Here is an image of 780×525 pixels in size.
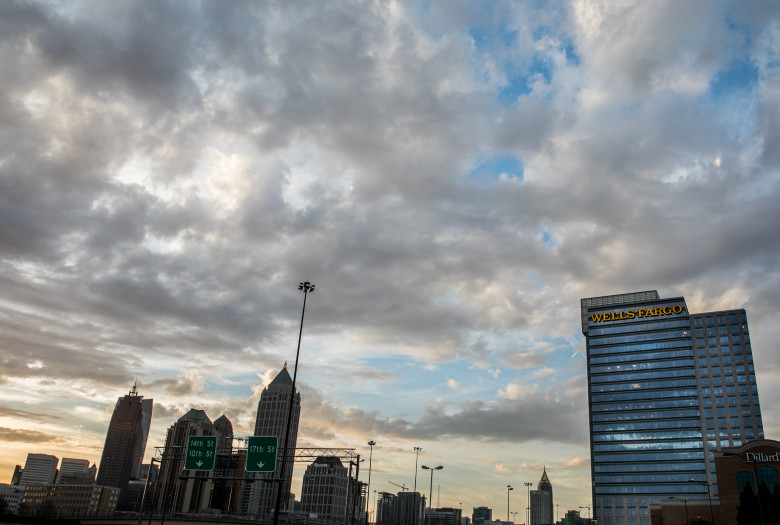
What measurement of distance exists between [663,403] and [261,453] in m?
170

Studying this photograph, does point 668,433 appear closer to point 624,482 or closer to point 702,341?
point 624,482

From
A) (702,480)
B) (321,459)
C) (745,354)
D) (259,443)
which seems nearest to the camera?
(259,443)

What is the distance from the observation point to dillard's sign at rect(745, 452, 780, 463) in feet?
297

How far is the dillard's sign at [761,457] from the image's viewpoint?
3565 inches

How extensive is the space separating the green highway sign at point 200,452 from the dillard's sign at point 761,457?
87.3 meters

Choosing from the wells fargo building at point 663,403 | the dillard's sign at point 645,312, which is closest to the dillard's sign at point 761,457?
the wells fargo building at point 663,403

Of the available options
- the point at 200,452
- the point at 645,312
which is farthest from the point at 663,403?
the point at 200,452

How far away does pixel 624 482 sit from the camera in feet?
582

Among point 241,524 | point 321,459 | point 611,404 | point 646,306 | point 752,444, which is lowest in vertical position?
point 241,524

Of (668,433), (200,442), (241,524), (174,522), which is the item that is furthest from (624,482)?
(200,442)

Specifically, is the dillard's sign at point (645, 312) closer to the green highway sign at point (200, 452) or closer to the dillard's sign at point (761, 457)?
the dillard's sign at point (761, 457)

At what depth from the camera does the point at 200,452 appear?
51312 millimetres

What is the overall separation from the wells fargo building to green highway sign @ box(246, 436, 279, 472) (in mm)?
162211

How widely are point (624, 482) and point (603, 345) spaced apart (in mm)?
45556
